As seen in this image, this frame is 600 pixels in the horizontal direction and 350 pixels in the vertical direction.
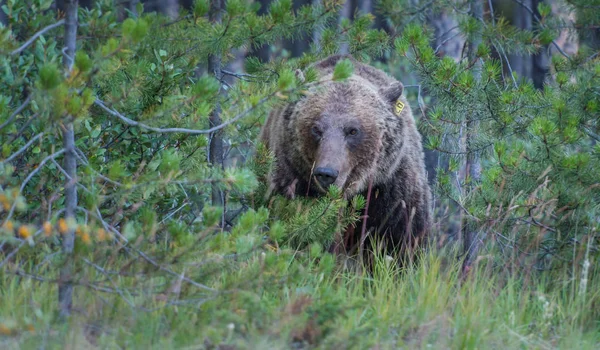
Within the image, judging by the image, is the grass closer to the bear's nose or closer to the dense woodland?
the dense woodland

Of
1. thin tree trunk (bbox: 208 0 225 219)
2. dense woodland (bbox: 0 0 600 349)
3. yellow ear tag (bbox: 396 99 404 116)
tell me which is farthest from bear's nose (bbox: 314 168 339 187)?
yellow ear tag (bbox: 396 99 404 116)

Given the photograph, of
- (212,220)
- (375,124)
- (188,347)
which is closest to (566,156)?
(375,124)

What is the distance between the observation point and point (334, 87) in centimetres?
643

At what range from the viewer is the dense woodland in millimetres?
3668

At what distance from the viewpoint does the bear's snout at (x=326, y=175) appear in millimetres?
5691

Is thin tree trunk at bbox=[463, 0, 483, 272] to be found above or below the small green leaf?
below

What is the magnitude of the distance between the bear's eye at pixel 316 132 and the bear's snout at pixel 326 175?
495 millimetres

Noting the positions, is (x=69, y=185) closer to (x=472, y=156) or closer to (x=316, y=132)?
(x=316, y=132)

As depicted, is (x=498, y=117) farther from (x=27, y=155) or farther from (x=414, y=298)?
(x=27, y=155)

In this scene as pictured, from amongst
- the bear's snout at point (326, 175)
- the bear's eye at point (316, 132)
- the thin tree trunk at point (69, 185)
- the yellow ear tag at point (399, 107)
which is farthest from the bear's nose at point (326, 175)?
the thin tree trunk at point (69, 185)

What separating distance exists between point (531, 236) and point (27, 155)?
369cm

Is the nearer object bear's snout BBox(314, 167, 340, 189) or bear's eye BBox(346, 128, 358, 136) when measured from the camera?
bear's snout BBox(314, 167, 340, 189)

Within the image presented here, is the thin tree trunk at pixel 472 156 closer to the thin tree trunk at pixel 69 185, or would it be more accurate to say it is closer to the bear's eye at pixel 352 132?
the bear's eye at pixel 352 132

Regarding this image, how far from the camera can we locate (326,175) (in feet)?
18.7
